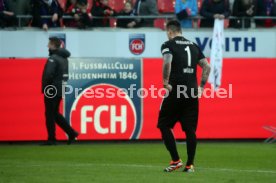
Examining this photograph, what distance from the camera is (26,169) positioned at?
1311 cm

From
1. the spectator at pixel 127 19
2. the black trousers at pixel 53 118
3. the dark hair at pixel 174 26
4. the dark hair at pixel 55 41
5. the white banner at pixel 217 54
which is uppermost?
the dark hair at pixel 174 26

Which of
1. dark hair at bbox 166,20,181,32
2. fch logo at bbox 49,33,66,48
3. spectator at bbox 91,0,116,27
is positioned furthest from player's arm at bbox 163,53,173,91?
spectator at bbox 91,0,116,27

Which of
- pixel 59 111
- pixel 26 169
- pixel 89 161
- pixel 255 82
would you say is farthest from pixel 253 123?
pixel 26 169

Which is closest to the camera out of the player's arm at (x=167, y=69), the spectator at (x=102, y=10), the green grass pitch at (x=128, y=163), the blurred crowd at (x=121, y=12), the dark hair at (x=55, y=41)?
the green grass pitch at (x=128, y=163)

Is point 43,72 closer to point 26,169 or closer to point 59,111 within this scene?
point 59,111

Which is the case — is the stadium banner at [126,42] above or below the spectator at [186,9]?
below

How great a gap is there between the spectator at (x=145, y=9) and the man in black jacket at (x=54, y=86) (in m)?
3.02

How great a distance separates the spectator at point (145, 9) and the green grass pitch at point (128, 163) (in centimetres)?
327

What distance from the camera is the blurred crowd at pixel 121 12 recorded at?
812 inches

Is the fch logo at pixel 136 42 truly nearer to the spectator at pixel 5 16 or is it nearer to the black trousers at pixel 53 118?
the black trousers at pixel 53 118

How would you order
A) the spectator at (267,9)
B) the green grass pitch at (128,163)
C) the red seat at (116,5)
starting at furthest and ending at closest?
the red seat at (116,5) → the spectator at (267,9) → the green grass pitch at (128,163)

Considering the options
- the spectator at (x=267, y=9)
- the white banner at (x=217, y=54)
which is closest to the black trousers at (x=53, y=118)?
the white banner at (x=217, y=54)

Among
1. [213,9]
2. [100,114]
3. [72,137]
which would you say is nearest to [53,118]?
[72,137]

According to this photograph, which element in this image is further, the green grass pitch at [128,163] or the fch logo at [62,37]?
the fch logo at [62,37]
